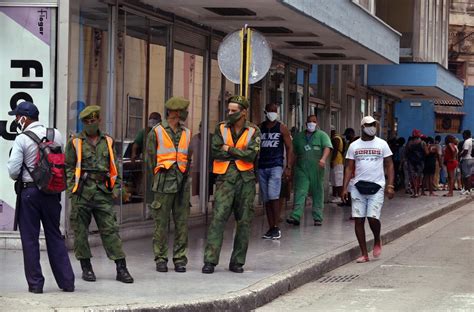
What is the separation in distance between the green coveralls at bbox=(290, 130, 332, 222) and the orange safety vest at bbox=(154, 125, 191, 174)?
572cm

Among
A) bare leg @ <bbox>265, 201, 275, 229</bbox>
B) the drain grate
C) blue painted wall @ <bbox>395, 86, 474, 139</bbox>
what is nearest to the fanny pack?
the drain grate

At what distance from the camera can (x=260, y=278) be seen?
10.2m

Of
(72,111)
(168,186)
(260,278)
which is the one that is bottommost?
(260,278)

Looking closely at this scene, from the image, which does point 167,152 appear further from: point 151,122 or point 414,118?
point 414,118

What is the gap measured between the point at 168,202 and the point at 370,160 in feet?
10.6

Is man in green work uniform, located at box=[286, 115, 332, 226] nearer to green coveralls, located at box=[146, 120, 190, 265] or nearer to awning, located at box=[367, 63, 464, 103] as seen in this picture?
green coveralls, located at box=[146, 120, 190, 265]

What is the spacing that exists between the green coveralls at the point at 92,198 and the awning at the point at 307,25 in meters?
4.03

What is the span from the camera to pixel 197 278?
10.1 m

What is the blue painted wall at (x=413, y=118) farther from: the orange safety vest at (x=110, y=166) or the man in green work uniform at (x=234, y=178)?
the orange safety vest at (x=110, y=166)

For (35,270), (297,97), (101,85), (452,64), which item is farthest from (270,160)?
(452,64)

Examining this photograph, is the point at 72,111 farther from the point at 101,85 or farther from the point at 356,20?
the point at 356,20

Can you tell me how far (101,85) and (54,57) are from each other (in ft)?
3.58

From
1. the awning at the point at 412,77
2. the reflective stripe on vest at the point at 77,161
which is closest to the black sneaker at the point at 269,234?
the reflective stripe on vest at the point at 77,161

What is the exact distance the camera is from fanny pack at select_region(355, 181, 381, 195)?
12321 mm
